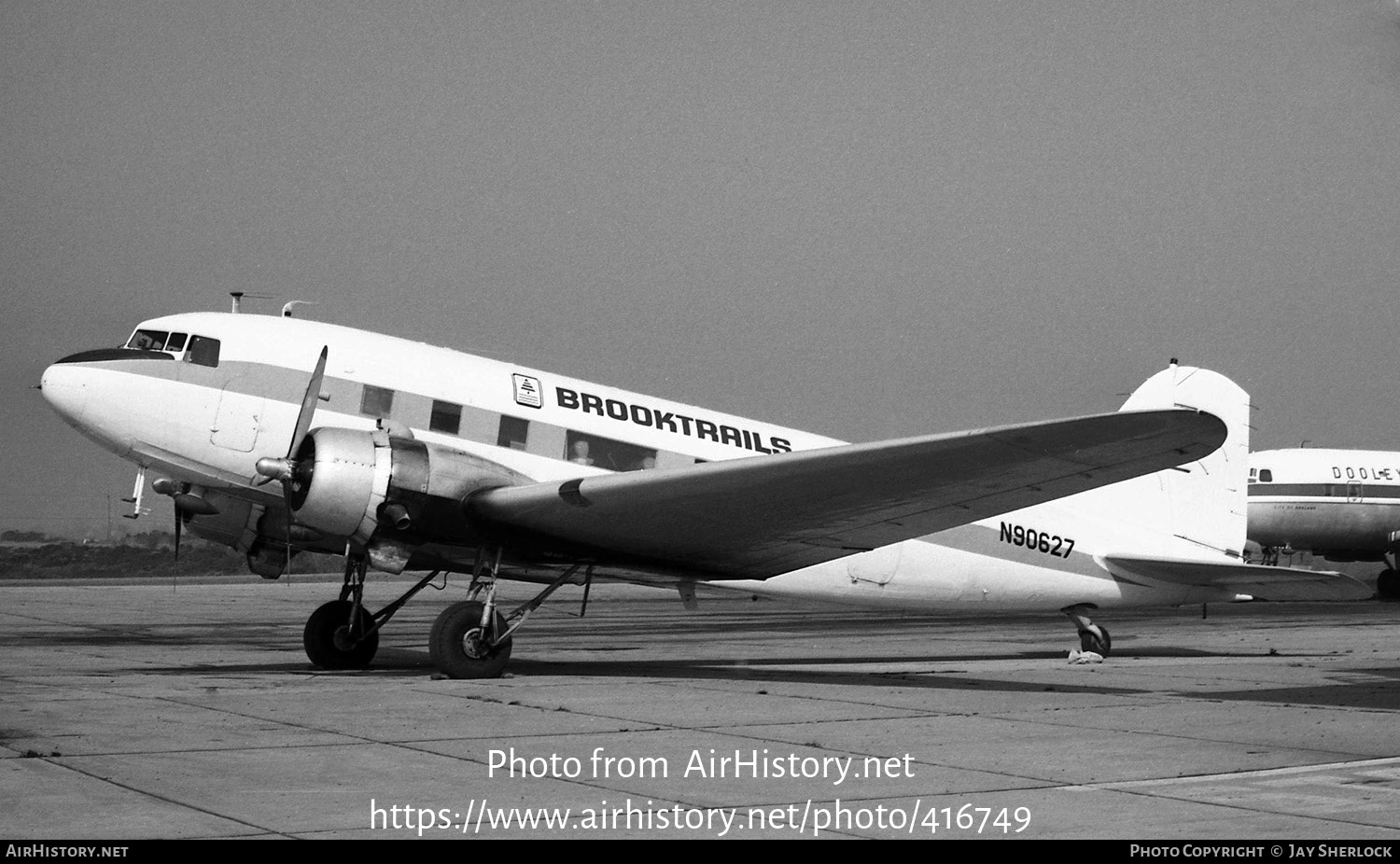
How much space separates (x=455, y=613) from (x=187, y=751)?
503 cm

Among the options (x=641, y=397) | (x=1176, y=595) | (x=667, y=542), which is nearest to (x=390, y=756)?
(x=667, y=542)

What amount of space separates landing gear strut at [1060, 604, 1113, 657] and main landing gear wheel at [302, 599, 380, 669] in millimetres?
8497

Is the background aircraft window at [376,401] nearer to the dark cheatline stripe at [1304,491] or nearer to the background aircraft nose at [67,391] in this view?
the background aircraft nose at [67,391]

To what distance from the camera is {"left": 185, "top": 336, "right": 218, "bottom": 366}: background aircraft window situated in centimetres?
1504

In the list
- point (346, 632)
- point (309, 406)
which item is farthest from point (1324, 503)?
point (309, 406)

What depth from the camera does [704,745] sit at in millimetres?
9617

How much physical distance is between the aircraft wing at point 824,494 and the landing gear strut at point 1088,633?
395cm

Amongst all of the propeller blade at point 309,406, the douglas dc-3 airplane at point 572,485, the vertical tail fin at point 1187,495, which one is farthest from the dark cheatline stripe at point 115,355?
the vertical tail fin at point 1187,495

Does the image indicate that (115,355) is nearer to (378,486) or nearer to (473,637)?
(378,486)

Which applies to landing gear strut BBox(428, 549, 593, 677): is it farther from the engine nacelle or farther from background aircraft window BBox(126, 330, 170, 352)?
background aircraft window BBox(126, 330, 170, 352)

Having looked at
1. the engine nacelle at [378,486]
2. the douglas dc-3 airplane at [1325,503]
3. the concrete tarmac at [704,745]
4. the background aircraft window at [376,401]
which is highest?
the douglas dc-3 airplane at [1325,503]

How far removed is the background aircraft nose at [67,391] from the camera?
14633 mm

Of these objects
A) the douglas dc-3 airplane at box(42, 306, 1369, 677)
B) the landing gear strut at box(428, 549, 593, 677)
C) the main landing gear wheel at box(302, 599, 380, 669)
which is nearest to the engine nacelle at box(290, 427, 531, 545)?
the douglas dc-3 airplane at box(42, 306, 1369, 677)
